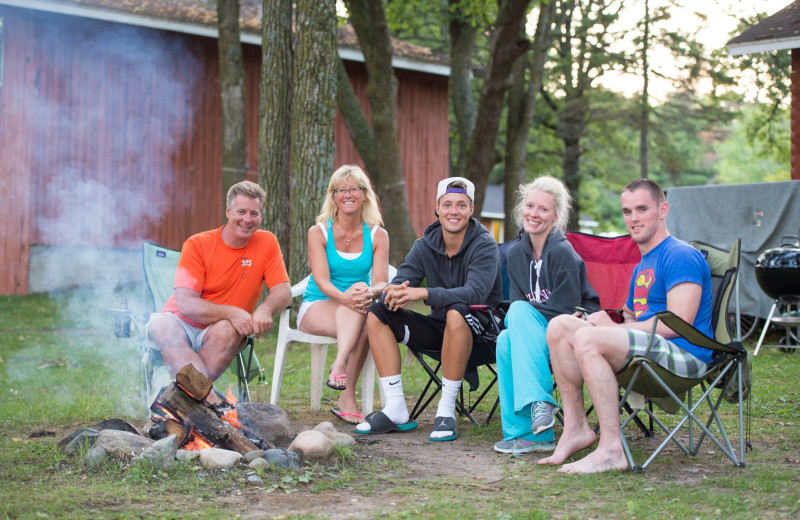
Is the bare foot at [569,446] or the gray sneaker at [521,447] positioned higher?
the bare foot at [569,446]

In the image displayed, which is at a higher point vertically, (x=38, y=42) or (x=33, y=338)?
(x=38, y=42)

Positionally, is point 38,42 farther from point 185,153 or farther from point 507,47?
point 507,47

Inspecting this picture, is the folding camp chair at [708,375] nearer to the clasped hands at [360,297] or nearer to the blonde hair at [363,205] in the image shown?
the clasped hands at [360,297]

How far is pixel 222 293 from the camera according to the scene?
4379 mm

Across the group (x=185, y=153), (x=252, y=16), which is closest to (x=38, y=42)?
(x=185, y=153)

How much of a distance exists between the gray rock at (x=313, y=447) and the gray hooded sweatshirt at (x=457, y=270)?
39.3 inches

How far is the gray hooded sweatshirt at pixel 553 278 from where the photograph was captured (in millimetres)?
3820

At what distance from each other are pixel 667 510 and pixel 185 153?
11.4m

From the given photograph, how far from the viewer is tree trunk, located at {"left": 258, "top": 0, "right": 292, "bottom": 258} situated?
7852mm

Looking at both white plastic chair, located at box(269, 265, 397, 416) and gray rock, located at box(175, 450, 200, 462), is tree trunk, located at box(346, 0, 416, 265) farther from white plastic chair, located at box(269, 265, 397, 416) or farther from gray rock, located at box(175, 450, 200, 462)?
gray rock, located at box(175, 450, 200, 462)

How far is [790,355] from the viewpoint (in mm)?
6848

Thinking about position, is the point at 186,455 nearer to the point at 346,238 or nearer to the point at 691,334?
the point at 346,238

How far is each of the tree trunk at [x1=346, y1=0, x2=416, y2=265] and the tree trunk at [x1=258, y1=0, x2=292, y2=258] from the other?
2548 mm

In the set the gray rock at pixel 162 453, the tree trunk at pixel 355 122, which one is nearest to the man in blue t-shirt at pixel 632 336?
the gray rock at pixel 162 453
